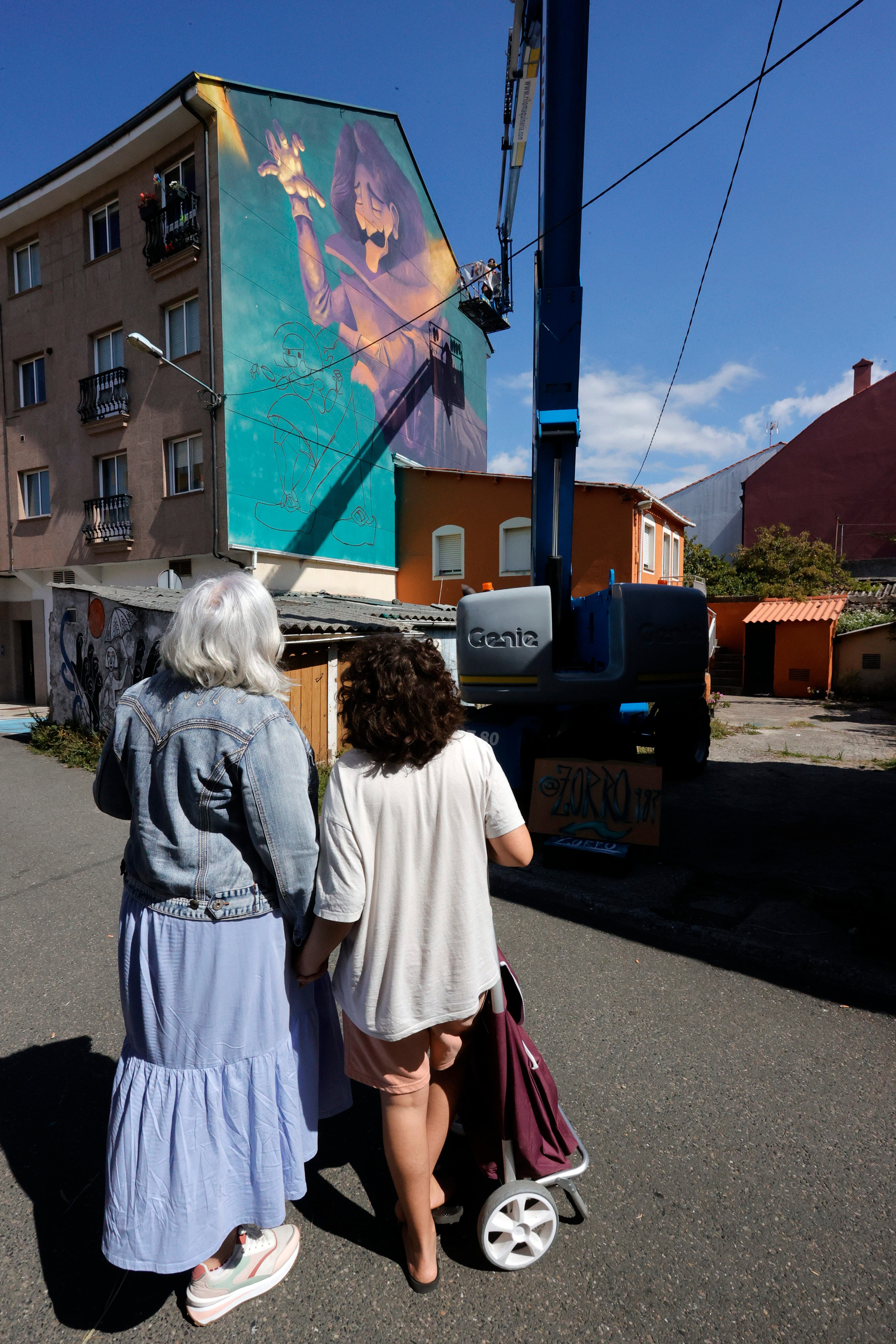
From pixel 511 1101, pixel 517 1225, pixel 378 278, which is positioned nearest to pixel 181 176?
pixel 378 278

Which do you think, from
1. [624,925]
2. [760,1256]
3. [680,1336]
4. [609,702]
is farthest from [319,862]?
[609,702]

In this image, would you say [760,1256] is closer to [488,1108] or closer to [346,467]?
[488,1108]

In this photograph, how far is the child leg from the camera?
1816 millimetres

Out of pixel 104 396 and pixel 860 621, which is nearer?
pixel 104 396

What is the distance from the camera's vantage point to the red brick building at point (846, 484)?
1014 inches

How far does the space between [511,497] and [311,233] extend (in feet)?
24.3

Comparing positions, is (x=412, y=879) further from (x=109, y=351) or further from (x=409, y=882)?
(x=109, y=351)

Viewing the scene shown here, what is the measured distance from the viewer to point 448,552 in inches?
695

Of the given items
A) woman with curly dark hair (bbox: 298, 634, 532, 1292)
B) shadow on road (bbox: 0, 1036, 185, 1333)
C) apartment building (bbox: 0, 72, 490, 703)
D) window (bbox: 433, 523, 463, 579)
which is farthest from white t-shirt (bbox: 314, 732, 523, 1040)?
window (bbox: 433, 523, 463, 579)

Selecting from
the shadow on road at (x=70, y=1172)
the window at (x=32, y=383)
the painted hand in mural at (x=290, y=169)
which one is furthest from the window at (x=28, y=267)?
the shadow on road at (x=70, y=1172)

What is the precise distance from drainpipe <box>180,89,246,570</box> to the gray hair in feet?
40.7

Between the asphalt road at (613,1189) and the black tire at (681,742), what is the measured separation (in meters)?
4.46

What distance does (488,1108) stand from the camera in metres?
1.99

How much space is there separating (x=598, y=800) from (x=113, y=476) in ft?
48.3
